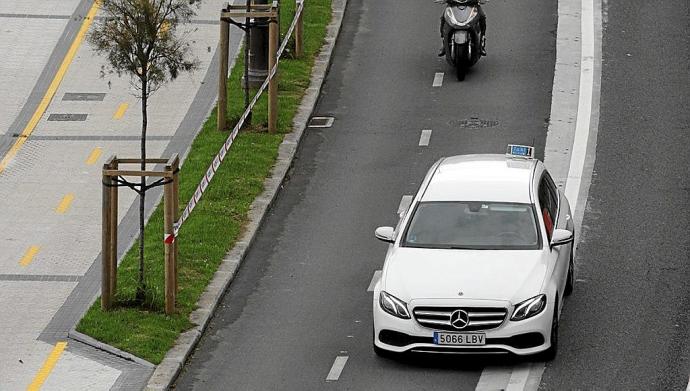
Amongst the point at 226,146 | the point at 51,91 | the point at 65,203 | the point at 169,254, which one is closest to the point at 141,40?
the point at 169,254

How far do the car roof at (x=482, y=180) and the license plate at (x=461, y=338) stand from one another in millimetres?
2010

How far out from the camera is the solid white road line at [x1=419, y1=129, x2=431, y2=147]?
→ 2381cm

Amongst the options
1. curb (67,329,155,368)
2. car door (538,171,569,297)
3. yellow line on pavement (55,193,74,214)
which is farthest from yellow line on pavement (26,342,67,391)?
car door (538,171,569,297)

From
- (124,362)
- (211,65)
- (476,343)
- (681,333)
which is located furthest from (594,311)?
(211,65)

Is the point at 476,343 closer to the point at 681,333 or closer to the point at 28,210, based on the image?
the point at 681,333

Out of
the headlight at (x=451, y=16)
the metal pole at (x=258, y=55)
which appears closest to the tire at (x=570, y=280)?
the metal pole at (x=258, y=55)

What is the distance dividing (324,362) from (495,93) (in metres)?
10.5

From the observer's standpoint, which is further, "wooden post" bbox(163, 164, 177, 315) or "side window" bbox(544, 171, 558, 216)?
"side window" bbox(544, 171, 558, 216)

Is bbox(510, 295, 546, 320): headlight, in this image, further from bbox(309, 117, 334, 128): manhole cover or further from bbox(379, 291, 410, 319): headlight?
bbox(309, 117, 334, 128): manhole cover

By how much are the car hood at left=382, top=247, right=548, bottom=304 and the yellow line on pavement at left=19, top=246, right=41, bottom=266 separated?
5.25 metres

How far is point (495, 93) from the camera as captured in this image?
2619 centimetres

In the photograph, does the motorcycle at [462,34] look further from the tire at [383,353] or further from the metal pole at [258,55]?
the tire at [383,353]

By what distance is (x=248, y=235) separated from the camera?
2031 centimetres

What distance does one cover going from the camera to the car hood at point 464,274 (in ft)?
51.8
